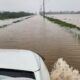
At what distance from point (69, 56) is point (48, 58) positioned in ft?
2.94

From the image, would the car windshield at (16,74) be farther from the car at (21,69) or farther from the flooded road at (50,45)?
the flooded road at (50,45)

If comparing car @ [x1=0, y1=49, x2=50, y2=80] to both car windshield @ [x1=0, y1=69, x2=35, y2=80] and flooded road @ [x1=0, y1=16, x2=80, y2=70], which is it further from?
flooded road @ [x1=0, y1=16, x2=80, y2=70]

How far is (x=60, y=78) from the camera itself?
7.24 m

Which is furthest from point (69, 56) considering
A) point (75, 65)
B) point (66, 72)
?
point (66, 72)

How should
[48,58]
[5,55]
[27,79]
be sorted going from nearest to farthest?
1. [27,79]
2. [5,55]
3. [48,58]

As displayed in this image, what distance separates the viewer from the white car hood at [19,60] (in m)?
4.52

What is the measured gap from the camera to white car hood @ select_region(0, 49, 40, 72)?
14.8ft

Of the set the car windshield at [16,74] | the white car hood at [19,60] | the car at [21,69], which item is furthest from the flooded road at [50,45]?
the car windshield at [16,74]

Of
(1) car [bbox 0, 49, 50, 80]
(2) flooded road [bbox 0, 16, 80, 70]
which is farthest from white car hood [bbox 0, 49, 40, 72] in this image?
Answer: (2) flooded road [bbox 0, 16, 80, 70]

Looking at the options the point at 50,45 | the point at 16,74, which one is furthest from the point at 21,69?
the point at 50,45

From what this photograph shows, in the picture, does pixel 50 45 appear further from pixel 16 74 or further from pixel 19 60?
pixel 16 74

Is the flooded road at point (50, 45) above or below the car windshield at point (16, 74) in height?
below

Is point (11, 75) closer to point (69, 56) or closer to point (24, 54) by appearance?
point (24, 54)

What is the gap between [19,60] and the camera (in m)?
4.76
